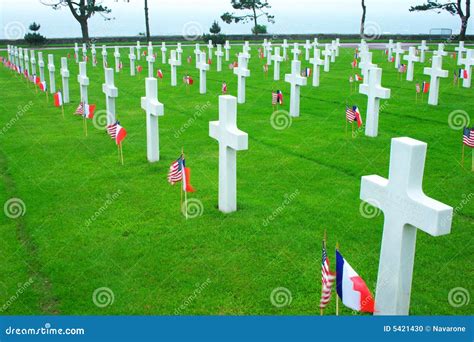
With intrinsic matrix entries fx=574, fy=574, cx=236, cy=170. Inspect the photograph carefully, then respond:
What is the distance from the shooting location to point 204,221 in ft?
25.5

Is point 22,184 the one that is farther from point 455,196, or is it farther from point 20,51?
point 20,51

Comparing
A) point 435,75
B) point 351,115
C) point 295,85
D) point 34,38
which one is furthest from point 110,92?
point 34,38

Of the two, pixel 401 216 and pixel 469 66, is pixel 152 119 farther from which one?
pixel 469 66

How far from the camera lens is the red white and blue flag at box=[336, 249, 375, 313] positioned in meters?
4.67

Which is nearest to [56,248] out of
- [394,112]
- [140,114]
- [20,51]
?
[140,114]

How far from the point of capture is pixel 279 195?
8.73 metres

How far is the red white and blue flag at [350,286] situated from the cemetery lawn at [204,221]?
83 centimetres

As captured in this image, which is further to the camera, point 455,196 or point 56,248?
point 455,196

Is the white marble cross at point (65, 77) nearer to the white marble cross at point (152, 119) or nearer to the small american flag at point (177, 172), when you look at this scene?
the white marble cross at point (152, 119)

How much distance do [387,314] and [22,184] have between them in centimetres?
682

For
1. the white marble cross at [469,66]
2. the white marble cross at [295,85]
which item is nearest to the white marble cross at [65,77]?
the white marble cross at [295,85]

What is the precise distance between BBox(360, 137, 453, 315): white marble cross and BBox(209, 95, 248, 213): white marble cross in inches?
114

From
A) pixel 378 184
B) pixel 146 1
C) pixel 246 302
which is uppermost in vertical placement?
pixel 146 1

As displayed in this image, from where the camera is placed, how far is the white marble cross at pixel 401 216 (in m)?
4.40
